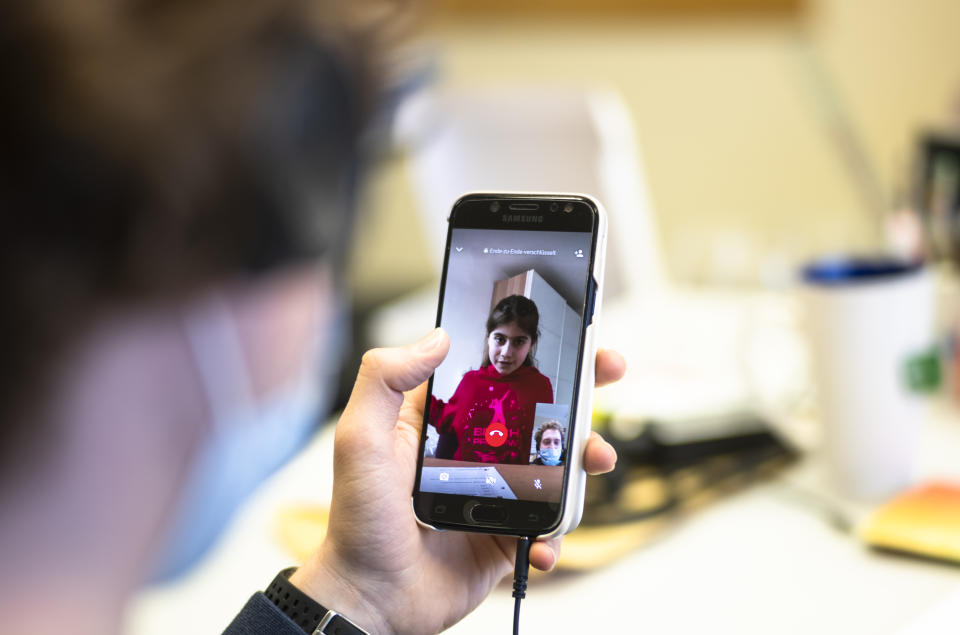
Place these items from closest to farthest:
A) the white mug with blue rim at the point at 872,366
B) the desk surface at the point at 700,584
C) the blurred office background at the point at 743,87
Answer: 1. the desk surface at the point at 700,584
2. the white mug with blue rim at the point at 872,366
3. the blurred office background at the point at 743,87

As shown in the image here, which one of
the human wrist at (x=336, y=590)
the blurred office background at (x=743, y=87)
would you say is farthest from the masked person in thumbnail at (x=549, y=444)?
the blurred office background at (x=743, y=87)

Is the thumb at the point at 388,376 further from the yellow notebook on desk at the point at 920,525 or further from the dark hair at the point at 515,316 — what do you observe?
Result: the yellow notebook on desk at the point at 920,525

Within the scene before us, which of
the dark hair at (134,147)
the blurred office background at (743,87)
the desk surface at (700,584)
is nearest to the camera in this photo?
the dark hair at (134,147)

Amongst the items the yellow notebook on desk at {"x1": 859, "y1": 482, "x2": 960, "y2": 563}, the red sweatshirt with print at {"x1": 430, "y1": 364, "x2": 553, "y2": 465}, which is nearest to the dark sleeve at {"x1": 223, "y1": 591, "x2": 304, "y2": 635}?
the red sweatshirt with print at {"x1": 430, "y1": 364, "x2": 553, "y2": 465}

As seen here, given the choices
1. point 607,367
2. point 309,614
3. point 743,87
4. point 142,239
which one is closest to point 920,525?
point 607,367

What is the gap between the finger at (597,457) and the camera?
41cm

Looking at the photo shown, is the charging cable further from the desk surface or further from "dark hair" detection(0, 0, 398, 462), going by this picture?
"dark hair" detection(0, 0, 398, 462)

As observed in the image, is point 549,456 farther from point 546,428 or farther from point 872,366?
point 872,366

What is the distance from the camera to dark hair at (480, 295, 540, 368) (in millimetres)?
420

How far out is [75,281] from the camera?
397 millimetres

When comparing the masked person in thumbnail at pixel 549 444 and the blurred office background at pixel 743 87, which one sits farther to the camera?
the blurred office background at pixel 743 87

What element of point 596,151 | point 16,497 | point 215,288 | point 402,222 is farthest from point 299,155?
point 402,222

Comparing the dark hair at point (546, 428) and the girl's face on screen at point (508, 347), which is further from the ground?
the girl's face on screen at point (508, 347)

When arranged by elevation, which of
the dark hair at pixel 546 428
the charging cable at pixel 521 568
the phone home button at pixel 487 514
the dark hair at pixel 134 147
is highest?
the dark hair at pixel 134 147
